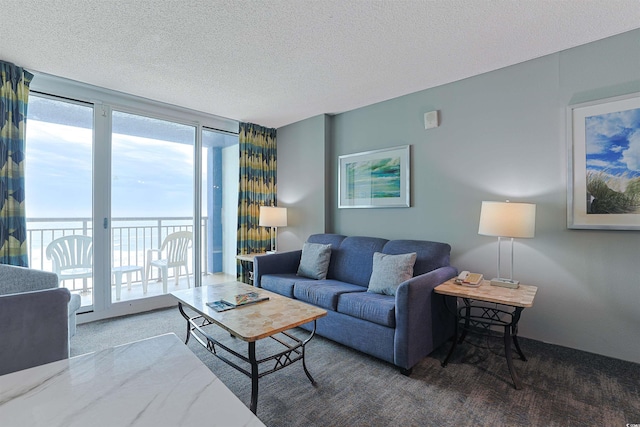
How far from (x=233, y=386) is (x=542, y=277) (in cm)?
256

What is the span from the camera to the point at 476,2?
1.86 meters

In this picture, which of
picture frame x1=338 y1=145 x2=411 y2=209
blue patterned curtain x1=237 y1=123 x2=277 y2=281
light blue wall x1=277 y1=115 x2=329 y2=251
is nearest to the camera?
picture frame x1=338 y1=145 x2=411 y2=209

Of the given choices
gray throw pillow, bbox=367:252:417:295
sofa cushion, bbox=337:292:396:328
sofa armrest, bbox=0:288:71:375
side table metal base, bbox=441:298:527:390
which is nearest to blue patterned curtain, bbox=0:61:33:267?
sofa armrest, bbox=0:288:71:375

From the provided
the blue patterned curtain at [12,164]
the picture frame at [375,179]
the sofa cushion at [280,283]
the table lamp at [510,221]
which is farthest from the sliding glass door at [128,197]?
the table lamp at [510,221]

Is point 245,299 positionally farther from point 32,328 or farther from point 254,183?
point 254,183

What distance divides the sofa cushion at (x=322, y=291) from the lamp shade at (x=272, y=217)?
1313 millimetres

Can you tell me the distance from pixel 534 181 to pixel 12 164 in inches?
177

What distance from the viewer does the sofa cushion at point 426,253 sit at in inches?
108

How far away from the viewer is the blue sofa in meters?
2.14

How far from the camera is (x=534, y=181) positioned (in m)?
2.55

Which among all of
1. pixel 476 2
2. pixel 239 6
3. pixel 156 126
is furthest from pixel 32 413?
pixel 156 126

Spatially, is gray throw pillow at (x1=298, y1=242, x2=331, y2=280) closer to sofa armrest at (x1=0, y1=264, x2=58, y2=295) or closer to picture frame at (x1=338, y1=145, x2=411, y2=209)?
picture frame at (x1=338, y1=145, x2=411, y2=209)

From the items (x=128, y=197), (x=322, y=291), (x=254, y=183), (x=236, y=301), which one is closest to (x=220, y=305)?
(x=236, y=301)

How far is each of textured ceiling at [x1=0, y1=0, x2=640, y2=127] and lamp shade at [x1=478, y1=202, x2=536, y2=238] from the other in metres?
1.26
